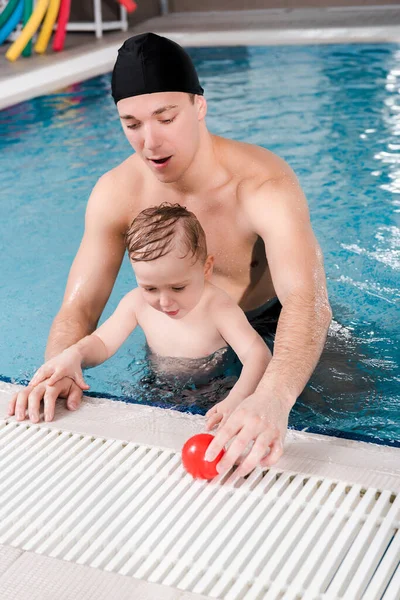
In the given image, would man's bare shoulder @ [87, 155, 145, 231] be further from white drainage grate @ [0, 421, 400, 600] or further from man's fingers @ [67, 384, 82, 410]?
white drainage grate @ [0, 421, 400, 600]

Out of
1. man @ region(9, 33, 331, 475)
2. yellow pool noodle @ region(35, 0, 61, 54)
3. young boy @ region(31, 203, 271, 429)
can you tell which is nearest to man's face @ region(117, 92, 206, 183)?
man @ region(9, 33, 331, 475)

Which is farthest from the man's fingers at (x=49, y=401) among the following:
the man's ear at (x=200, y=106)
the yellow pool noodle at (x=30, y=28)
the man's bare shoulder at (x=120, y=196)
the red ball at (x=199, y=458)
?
the yellow pool noodle at (x=30, y=28)

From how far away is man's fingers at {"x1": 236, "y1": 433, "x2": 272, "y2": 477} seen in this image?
2.10 meters

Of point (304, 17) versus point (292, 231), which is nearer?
point (292, 231)

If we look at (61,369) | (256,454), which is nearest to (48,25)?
(61,369)

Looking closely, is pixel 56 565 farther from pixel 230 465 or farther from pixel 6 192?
pixel 6 192

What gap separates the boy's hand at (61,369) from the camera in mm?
2693

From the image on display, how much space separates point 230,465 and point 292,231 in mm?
1096

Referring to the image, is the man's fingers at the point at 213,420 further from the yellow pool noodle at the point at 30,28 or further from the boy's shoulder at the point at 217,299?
the yellow pool noodle at the point at 30,28

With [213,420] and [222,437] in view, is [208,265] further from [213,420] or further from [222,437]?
[222,437]

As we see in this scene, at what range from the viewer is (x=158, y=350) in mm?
3336

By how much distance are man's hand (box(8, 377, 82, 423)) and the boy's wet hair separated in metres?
0.49

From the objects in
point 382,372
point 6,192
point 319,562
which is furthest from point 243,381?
point 6,192

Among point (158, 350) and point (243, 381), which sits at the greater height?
point (243, 381)
